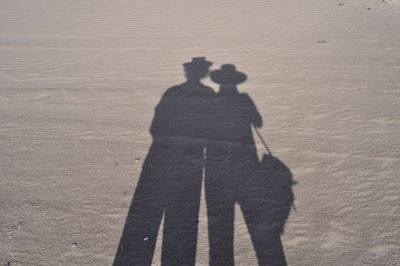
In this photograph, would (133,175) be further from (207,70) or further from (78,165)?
(207,70)

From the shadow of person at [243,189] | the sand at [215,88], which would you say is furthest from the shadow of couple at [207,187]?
the sand at [215,88]

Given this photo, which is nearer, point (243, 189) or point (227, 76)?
point (243, 189)

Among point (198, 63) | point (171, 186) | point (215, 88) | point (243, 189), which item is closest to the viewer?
point (243, 189)

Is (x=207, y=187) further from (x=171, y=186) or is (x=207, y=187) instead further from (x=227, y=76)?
(x=227, y=76)

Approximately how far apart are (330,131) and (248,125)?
4.29ft

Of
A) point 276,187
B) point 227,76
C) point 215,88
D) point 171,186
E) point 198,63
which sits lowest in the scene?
point 276,187

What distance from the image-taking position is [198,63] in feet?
31.0

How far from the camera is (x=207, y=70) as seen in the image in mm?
9000

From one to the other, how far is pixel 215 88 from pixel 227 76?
0.72 m

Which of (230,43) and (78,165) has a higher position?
(230,43)

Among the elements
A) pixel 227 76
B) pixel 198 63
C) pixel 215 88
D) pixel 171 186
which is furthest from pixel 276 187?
pixel 198 63

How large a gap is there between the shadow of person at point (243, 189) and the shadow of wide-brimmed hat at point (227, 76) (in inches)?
65.2

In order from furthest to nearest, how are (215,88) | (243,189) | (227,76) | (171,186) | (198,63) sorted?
(198,63), (227,76), (215,88), (171,186), (243,189)

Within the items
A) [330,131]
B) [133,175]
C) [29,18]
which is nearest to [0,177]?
[133,175]
